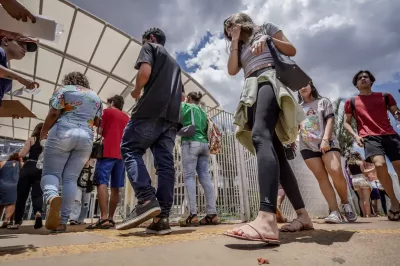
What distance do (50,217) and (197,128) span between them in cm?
222

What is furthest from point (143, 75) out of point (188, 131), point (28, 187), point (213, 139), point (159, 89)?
point (28, 187)

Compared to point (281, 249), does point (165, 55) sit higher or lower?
higher

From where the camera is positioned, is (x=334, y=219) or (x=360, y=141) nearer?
(x=334, y=219)

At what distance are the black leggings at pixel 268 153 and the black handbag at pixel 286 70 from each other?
253 mm

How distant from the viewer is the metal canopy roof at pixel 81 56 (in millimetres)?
5953

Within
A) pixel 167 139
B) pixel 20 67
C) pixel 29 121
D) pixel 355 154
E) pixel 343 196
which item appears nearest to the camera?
pixel 167 139

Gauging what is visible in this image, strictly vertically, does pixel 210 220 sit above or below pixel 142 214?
below

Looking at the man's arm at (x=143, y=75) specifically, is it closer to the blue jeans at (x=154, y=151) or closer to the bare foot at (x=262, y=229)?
the blue jeans at (x=154, y=151)

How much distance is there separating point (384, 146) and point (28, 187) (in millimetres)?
5148

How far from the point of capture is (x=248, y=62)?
2.01 meters

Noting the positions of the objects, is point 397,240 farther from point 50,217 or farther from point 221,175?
point 221,175

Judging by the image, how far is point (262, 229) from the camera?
1.32 m

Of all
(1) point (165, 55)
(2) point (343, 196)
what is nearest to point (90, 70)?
(1) point (165, 55)

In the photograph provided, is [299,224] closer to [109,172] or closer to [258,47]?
Answer: [258,47]
